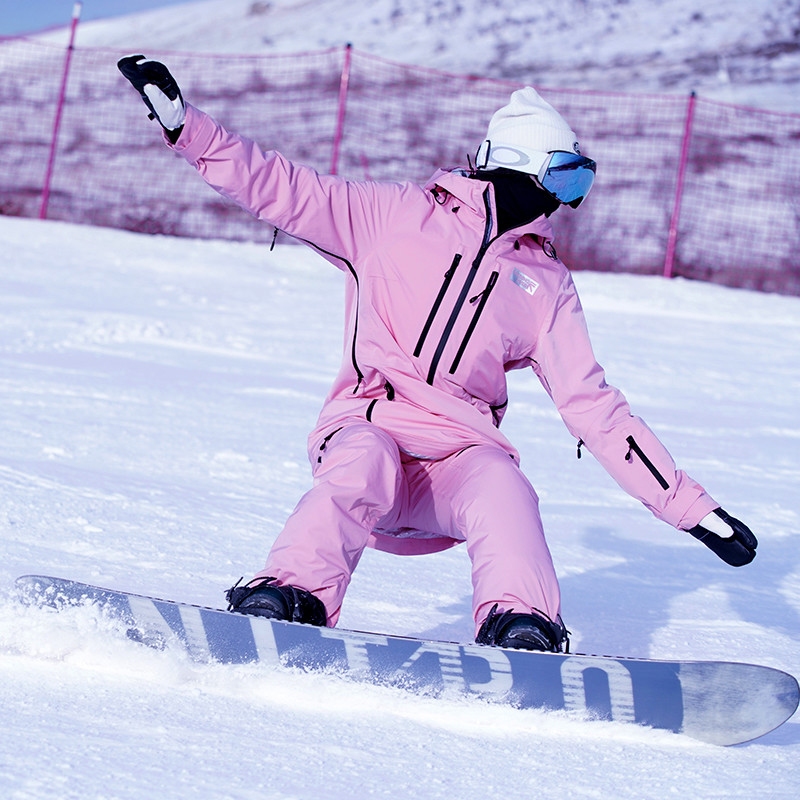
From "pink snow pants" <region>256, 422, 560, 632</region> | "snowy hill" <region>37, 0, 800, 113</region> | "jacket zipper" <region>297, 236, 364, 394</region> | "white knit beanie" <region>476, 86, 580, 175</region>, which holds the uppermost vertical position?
"snowy hill" <region>37, 0, 800, 113</region>

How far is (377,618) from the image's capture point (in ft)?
9.06

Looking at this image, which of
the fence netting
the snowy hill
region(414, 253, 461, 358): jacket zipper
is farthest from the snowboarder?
the snowy hill

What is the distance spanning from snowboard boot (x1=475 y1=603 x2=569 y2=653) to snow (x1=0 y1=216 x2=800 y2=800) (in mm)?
126

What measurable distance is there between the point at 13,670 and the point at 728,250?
36.0 feet

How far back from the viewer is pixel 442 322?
95.2 inches

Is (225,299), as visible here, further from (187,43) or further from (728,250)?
(187,43)

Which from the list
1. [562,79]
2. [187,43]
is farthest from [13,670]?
[187,43]

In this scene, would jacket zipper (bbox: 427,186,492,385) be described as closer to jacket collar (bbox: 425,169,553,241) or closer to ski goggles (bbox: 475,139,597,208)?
jacket collar (bbox: 425,169,553,241)

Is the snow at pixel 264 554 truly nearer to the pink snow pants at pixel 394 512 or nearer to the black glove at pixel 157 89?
the pink snow pants at pixel 394 512

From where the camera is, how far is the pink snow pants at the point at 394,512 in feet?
7.07

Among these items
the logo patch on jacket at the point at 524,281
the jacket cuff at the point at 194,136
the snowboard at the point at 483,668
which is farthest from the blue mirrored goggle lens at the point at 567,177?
the snowboard at the point at 483,668

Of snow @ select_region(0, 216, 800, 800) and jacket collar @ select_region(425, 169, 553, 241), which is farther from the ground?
jacket collar @ select_region(425, 169, 553, 241)

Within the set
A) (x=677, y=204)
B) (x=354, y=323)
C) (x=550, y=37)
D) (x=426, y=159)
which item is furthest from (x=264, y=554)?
(x=550, y=37)

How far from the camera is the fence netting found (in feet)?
38.8
